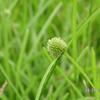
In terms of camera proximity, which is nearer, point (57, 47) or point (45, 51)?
point (57, 47)

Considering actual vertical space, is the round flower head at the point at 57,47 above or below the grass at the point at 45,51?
below

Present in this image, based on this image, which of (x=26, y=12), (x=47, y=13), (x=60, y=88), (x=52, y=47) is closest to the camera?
(x=52, y=47)

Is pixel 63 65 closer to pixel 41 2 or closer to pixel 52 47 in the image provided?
pixel 41 2

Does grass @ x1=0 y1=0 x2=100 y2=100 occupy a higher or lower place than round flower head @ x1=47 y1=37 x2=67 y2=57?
higher

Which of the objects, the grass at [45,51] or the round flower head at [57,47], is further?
the grass at [45,51]

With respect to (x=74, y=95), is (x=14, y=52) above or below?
above

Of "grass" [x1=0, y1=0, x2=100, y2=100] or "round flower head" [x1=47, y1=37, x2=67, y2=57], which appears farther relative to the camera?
"grass" [x1=0, y1=0, x2=100, y2=100]

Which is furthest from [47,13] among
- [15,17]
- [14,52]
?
[14,52]

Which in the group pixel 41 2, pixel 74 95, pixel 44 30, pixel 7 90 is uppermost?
pixel 41 2
